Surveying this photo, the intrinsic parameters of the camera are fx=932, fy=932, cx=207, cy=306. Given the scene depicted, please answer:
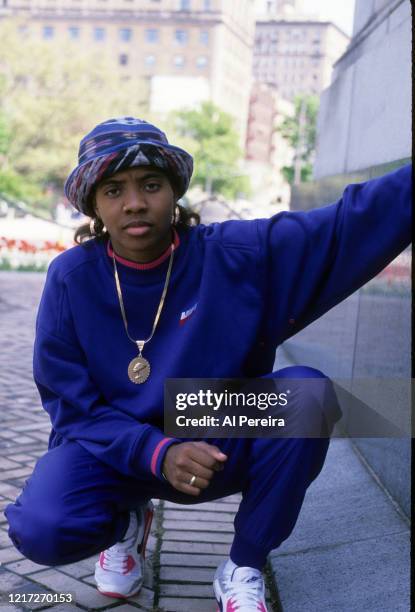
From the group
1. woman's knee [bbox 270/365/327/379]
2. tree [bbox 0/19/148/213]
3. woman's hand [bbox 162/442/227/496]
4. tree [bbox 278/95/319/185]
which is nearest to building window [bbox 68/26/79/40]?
tree [bbox 278/95/319/185]

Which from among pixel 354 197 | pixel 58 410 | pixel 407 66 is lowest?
pixel 58 410

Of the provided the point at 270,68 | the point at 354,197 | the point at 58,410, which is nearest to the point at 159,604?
the point at 58,410

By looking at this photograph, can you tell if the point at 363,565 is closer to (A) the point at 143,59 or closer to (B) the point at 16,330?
(B) the point at 16,330

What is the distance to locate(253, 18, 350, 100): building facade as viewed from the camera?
484 feet

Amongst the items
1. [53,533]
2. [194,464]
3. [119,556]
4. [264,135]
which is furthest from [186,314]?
[264,135]

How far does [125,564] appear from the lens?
8.94 feet

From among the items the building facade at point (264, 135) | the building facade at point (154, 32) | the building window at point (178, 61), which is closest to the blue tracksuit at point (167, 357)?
the building facade at point (154, 32)

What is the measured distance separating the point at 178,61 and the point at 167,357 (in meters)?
102

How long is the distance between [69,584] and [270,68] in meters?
157

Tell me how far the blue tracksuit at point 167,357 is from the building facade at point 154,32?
98.0m

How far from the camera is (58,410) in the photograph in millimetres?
2590

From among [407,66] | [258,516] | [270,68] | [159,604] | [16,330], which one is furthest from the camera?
[270,68]

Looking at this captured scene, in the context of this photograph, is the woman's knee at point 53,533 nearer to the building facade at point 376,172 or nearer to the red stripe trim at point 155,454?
the red stripe trim at point 155,454

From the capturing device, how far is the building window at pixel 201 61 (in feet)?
327
